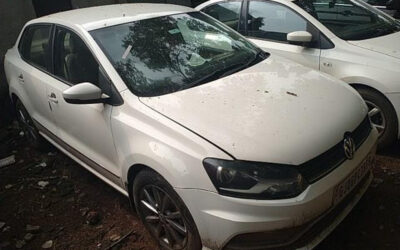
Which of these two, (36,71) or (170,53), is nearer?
(170,53)

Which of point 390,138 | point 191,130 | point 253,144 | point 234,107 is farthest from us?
point 390,138

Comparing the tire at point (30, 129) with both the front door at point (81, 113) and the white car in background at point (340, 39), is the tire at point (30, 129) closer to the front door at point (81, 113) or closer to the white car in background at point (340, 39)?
the front door at point (81, 113)

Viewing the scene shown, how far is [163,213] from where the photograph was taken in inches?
103

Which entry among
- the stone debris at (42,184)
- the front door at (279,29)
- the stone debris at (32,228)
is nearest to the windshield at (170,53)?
the front door at (279,29)

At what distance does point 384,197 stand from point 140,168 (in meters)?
1.99

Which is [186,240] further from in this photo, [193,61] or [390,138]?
[390,138]

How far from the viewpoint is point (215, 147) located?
219cm

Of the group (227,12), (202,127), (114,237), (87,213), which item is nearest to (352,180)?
(202,127)

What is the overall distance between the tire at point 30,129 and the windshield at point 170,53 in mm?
1930

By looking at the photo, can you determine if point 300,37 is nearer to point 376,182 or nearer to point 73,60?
point 376,182

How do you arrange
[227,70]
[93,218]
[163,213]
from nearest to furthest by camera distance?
[163,213] → [227,70] → [93,218]

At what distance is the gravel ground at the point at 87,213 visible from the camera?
9.24 ft

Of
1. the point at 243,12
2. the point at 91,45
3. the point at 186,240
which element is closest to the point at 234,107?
the point at 186,240

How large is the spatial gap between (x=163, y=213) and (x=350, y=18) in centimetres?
315
